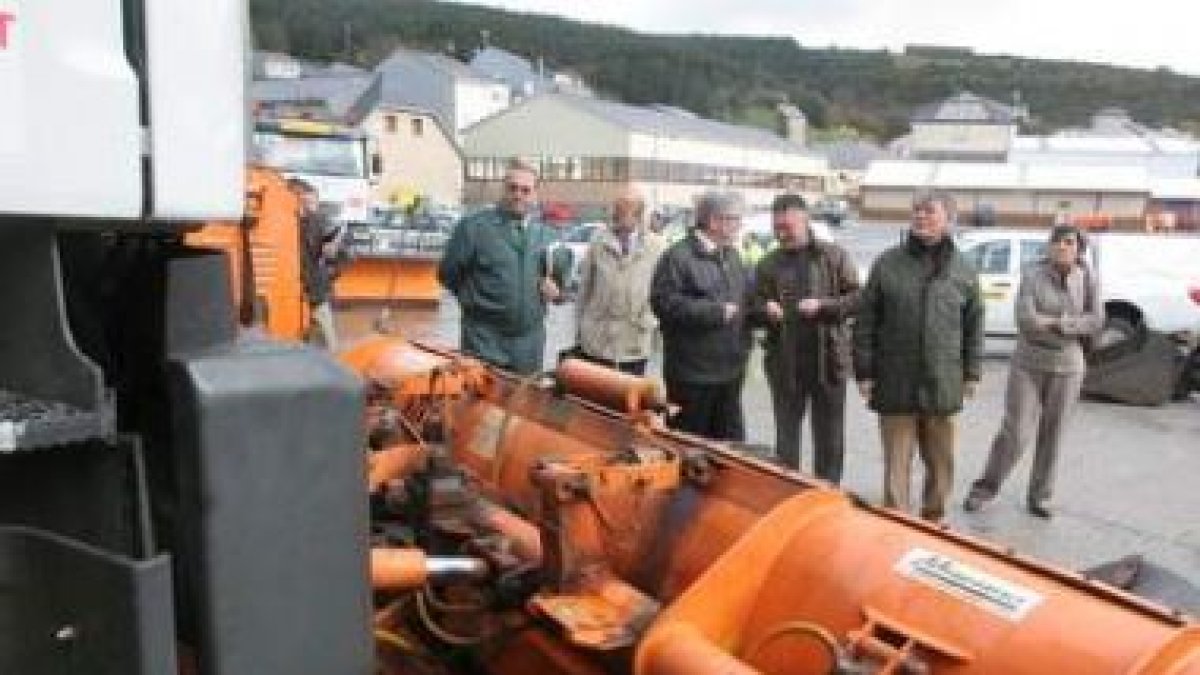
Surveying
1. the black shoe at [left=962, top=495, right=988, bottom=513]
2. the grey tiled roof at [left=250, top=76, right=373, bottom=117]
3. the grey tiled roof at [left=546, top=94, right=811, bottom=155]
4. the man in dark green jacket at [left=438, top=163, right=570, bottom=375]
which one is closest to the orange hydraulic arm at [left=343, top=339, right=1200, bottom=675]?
the man in dark green jacket at [left=438, top=163, right=570, bottom=375]

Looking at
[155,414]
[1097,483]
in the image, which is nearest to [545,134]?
[1097,483]

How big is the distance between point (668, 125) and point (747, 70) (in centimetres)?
6971

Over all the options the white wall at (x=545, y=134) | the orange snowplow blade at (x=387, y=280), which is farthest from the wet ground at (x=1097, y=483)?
the white wall at (x=545, y=134)

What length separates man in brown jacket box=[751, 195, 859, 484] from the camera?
22.0ft

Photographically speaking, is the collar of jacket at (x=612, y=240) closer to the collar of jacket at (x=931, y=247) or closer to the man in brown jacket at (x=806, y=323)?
the man in brown jacket at (x=806, y=323)

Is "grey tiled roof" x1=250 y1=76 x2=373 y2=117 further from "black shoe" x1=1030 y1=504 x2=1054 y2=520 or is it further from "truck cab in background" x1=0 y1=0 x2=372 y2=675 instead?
"truck cab in background" x1=0 y1=0 x2=372 y2=675

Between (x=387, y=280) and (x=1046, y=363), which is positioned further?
(x=387, y=280)

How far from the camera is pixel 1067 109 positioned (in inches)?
5477

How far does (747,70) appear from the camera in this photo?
145000 mm

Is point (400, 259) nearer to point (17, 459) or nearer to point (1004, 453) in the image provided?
point (1004, 453)

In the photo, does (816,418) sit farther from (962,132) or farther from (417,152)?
(962,132)

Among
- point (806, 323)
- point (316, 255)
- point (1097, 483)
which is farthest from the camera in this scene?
point (316, 255)

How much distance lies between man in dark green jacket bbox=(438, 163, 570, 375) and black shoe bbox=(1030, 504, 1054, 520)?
9.26 feet

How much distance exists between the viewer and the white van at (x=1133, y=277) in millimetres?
14039
